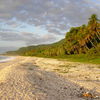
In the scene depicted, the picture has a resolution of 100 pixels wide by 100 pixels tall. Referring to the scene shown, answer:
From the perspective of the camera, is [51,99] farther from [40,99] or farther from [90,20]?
[90,20]

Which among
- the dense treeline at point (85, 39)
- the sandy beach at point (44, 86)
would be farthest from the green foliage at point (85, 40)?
the sandy beach at point (44, 86)

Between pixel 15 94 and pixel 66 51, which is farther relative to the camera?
pixel 66 51

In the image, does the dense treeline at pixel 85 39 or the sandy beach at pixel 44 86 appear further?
the dense treeline at pixel 85 39

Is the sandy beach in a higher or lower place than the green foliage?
lower

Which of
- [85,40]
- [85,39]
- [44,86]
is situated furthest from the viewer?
[85,40]

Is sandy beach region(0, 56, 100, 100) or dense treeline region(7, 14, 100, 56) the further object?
dense treeline region(7, 14, 100, 56)


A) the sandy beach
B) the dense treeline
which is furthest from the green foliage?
the sandy beach

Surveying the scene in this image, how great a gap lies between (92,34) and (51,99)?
5956 centimetres

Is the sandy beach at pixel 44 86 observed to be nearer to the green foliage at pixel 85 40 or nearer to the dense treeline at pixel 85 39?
the green foliage at pixel 85 40

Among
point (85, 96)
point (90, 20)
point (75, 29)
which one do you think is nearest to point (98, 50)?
point (90, 20)

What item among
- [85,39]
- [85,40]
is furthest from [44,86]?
[85,40]

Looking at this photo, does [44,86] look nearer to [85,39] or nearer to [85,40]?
[85,39]

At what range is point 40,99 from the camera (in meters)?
9.55

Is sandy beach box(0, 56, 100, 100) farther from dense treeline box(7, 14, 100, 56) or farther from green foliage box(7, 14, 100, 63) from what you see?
dense treeline box(7, 14, 100, 56)
